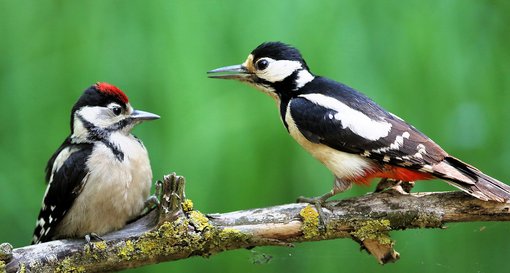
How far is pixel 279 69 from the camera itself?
193 cm

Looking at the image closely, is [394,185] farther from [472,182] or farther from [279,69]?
[279,69]

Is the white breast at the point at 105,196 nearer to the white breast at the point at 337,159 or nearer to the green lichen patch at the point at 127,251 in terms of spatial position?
the green lichen patch at the point at 127,251

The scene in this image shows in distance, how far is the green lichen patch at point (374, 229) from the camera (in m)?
1.71

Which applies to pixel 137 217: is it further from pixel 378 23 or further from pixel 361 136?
pixel 378 23

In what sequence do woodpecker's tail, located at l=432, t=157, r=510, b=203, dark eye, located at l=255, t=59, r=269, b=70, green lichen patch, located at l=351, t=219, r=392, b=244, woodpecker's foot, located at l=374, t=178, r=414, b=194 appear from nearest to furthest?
woodpecker's tail, located at l=432, t=157, r=510, b=203, green lichen patch, located at l=351, t=219, r=392, b=244, woodpecker's foot, located at l=374, t=178, r=414, b=194, dark eye, located at l=255, t=59, r=269, b=70

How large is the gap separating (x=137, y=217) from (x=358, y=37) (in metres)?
1.04

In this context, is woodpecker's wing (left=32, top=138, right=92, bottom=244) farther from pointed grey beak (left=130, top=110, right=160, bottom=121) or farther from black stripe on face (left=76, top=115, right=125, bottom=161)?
pointed grey beak (left=130, top=110, right=160, bottom=121)

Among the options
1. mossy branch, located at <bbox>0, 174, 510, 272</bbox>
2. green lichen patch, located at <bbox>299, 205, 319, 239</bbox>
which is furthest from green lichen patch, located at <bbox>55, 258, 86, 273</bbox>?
green lichen patch, located at <bbox>299, 205, 319, 239</bbox>

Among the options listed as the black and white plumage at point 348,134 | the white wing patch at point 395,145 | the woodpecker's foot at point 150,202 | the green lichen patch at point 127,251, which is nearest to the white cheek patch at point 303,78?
the black and white plumage at point 348,134

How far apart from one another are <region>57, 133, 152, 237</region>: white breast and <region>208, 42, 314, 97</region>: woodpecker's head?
0.38 metres

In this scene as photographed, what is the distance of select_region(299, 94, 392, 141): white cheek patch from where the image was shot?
1734 mm

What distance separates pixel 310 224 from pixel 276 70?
0.49 meters

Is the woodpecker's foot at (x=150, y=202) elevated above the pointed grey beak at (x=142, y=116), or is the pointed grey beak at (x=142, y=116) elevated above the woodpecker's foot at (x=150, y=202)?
the pointed grey beak at (x=142, y=116)

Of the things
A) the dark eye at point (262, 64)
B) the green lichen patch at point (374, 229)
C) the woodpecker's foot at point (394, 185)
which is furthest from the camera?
the dark eye at point (262, 64)
